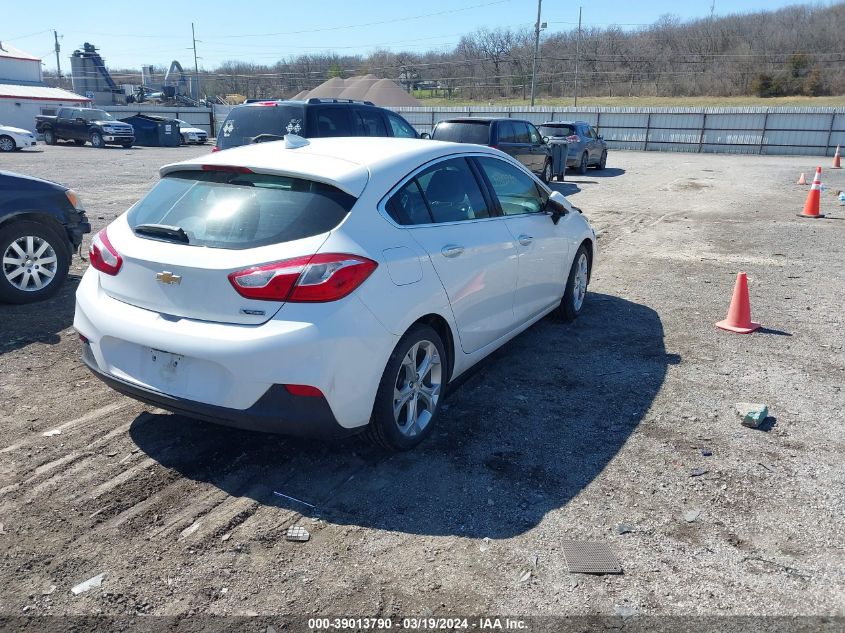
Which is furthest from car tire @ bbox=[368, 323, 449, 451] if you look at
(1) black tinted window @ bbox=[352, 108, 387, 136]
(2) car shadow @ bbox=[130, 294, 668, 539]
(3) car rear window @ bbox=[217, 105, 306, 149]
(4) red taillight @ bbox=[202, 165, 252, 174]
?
(1) black tinted window @ bbox=[352, 108, 387, 136]

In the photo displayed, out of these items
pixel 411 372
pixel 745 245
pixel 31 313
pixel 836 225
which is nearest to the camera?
pixel 411 372

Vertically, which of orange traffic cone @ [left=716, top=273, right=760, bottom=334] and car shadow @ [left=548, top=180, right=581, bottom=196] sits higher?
orange traffic cone @ [left=716, top=273, right=760, bottom=334]

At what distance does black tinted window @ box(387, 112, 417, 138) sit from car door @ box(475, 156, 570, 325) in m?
6.89

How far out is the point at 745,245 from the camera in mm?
10445

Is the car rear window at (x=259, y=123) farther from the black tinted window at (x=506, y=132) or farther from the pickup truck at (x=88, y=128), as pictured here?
the pickup truck at (x=88, y=128)

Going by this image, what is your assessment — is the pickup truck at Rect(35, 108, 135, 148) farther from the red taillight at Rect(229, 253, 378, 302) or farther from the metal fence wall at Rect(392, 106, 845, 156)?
the red taillight at Rect(229, 253, 378, 302)

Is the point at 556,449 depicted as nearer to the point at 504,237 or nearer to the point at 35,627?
the point at 504,237

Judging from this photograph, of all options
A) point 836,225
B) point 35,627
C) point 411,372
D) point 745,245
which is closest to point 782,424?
point 411,372

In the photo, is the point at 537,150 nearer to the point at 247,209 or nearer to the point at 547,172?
the point at 547,172

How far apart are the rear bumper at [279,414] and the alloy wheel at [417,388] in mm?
471

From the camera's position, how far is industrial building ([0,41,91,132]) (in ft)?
139

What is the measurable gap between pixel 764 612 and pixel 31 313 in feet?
20.2

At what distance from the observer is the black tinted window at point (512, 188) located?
4.94m

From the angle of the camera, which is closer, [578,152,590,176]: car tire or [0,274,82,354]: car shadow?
[0,274,82,354]: car shadow
